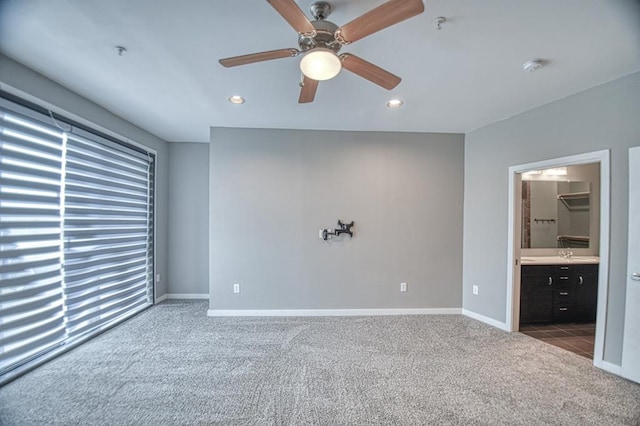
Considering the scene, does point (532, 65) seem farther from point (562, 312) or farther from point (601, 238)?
point (562, 312)

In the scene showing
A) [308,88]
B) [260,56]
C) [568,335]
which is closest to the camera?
[260,56]

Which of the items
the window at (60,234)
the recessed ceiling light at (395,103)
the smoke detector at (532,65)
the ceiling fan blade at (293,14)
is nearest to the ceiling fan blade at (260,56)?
the ceiling fan blade at (293,14)

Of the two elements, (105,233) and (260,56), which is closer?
(260,56)

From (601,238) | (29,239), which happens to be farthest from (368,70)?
(29,239)

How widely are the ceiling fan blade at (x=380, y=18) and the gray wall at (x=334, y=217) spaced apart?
8.08 feet

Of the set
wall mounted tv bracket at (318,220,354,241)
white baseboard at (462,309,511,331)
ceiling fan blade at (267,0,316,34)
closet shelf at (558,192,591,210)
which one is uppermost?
ceiling fan blade at (267,0,316,34)

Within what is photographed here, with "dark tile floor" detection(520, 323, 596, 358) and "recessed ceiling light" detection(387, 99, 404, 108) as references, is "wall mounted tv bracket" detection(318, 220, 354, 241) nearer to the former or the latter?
"recessed ceiling light" detection(387, 99, 404, 108)

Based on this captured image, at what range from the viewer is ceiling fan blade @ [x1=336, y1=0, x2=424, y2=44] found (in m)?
1.24

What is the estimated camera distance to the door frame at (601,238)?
2.49 m

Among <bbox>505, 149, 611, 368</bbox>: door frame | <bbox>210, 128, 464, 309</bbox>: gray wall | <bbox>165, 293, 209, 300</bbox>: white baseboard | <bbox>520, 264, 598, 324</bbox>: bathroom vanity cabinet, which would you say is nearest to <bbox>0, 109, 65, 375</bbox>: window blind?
<bbox>210, 128, 464, 309</bbox>: gray wall

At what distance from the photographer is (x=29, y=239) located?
239cm

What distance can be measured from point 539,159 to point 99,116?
501cm

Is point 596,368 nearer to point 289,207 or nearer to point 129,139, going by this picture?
point 289,207

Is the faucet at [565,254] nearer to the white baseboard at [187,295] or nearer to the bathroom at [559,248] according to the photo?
the bathroom at [559,248]
